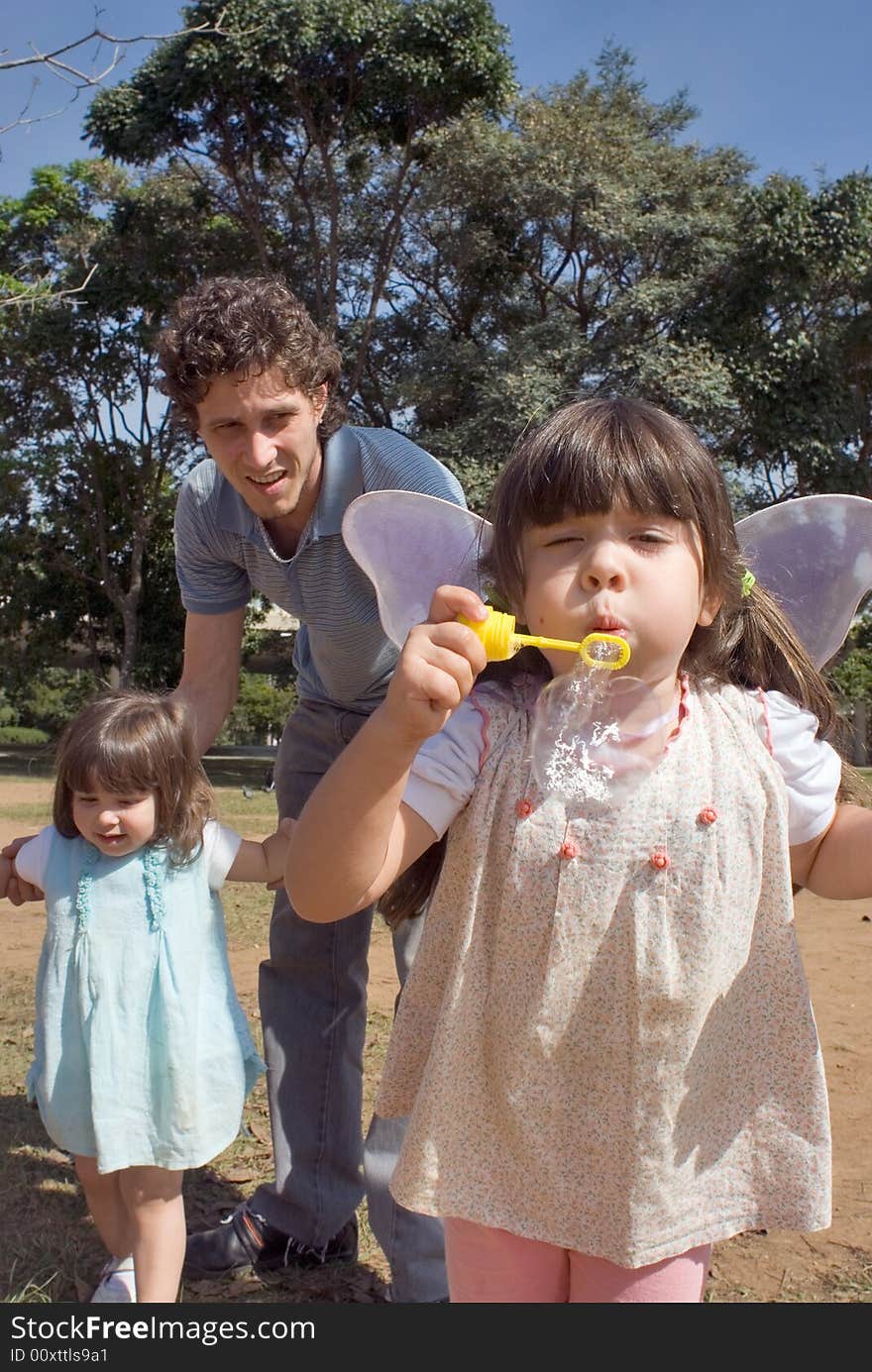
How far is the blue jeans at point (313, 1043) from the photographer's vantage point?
2.76 meters

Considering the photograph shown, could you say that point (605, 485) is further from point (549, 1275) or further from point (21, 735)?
point (21, 735)

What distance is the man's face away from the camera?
2496mm

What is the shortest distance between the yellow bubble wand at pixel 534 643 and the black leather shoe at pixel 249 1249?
193 centimetres

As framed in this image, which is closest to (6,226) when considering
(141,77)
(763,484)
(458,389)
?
(141,77)

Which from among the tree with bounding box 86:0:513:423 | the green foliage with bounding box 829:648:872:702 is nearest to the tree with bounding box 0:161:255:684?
the tree with bounding box 86:0:513:423

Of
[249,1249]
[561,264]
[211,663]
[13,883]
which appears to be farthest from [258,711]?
[13,883]

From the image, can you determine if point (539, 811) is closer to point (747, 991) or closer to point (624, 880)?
point (624, 880)

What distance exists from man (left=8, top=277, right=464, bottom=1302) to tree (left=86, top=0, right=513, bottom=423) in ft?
52.6

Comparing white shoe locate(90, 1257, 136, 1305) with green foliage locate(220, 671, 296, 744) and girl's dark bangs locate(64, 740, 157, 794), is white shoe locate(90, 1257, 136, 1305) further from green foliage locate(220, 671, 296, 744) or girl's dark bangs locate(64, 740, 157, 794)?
green foliage locate(220, 671, 296, 744)

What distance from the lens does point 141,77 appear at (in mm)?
18078

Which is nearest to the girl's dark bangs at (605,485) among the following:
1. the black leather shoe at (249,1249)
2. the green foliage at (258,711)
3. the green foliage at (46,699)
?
the black leather shoe at (249,1249)

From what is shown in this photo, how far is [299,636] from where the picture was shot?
3010 millimetres

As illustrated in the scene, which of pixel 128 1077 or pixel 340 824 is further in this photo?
pixel 128 1077

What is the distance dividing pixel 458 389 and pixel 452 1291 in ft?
55.3
